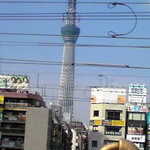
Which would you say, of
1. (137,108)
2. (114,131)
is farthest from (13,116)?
(137,108)

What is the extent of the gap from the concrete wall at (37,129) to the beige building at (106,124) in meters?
12.4

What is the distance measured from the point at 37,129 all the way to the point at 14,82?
15105 mm

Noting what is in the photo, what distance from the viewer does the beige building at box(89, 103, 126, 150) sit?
8044 centimetres

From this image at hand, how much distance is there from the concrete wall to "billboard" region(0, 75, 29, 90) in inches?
460

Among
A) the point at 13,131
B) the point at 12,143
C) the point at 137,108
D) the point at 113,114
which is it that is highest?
the point at 137,108

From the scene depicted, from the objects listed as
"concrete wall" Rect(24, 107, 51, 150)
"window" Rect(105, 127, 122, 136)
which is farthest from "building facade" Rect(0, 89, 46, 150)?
"window" Rect(105, 127, 122, 136)

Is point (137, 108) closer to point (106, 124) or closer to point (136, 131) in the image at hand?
point (136, 131)

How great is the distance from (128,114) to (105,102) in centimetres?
439

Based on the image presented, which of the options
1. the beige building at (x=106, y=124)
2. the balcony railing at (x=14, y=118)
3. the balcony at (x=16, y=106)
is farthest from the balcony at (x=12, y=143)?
the beige building at (x=106, y=124)

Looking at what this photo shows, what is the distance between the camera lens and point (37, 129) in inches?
2753

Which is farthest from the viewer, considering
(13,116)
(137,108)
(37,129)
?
(137,108)

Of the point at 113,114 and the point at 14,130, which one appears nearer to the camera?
the point at 14,130

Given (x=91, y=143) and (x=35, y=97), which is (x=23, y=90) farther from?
(x=91, y=143)

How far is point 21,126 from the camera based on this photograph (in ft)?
238
